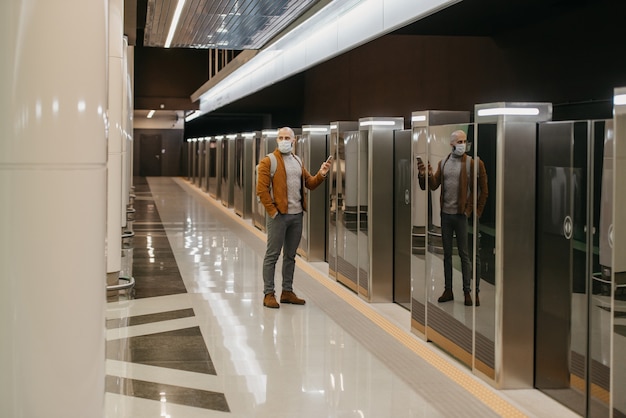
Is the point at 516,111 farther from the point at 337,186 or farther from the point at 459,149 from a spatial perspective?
the point at 337,186

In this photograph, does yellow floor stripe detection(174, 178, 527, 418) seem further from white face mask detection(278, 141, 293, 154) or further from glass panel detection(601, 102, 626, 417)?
white face mask detection(278, 141, 293, 154)

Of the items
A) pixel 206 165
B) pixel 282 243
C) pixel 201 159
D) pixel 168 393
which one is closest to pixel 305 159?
pixel 282 243

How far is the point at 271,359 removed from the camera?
19.9 ft

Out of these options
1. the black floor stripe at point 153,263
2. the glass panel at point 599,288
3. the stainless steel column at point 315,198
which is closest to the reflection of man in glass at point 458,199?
the glass panel at point 599,288

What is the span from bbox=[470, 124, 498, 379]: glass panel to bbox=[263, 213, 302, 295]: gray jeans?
2.67m

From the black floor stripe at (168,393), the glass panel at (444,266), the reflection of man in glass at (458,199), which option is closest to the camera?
the black floor stripe at (168,393)

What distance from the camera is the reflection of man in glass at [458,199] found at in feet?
18.7

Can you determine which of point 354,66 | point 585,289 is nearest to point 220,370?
point 585,289

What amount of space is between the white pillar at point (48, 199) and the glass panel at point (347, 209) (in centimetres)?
568

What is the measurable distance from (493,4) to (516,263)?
10.2 feet

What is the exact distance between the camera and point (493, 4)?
24.8ft

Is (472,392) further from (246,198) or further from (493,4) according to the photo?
(246,198)

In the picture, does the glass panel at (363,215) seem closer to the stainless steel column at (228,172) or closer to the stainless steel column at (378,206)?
the stainless steel column at (378,206)

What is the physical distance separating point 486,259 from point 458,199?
2.00ft
